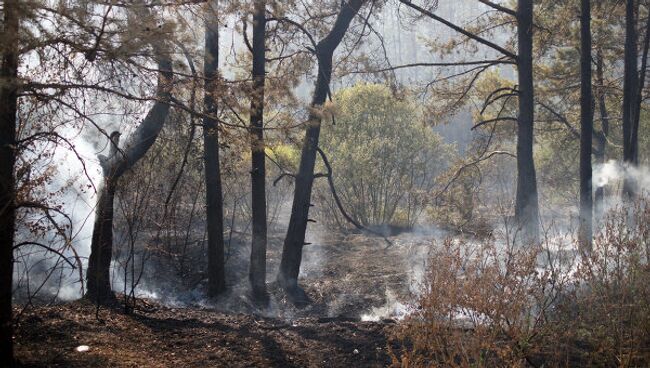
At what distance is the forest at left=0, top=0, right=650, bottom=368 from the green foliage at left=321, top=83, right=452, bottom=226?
0.22ft

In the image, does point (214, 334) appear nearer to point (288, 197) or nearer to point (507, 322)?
point (507, 322)

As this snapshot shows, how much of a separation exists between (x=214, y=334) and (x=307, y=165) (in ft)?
14.3

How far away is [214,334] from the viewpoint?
7406 mm

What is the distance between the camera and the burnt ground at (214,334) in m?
6.11

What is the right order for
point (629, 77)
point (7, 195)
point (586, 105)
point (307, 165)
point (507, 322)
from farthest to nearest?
point (629, 77)
point (586, 105)
point (307, 165)
point (507, 322)
point (7, 195)

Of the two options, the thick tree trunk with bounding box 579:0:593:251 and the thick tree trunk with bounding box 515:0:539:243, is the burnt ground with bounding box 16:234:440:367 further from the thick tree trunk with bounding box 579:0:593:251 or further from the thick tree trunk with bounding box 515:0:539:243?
the thick tree trunk with bounding box 579:0:593:251

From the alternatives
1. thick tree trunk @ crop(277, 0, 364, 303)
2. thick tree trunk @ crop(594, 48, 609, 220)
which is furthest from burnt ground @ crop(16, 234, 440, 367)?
thick tree trunk @ crop(594, 48, 609, 220)

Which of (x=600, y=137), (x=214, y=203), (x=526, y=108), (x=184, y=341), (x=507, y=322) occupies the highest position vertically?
(x=600, y=137)

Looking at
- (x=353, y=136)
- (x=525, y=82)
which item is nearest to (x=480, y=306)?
(x=525, y=82)

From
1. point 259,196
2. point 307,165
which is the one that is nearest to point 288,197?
point 307,165

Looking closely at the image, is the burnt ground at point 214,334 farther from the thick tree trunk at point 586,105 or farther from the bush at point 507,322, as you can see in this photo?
the thick tree trunk at point 586,105

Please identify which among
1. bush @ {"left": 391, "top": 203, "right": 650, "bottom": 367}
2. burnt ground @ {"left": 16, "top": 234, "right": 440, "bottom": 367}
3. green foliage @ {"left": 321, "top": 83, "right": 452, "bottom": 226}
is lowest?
burnt ground @ {"left": 16, "top": 234, "right": 440, "bottom": 367}

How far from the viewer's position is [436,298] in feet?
16.3

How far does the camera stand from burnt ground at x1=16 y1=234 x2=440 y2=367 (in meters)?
6.11
